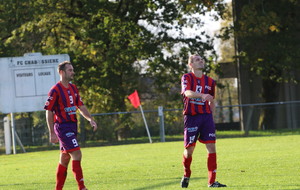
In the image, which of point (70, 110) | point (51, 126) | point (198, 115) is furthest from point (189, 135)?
point (51, 126)

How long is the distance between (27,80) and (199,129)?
1998 centimetres

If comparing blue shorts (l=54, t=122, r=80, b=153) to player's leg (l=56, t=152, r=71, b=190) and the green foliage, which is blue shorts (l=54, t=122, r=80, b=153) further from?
the green foliage

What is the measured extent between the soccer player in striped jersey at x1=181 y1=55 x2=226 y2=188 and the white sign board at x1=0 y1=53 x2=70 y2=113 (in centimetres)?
1945

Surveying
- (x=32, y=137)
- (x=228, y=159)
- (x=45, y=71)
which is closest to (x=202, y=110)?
(x=228, y=159)

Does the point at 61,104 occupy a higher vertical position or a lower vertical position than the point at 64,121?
higher

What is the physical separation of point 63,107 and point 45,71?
19.8 meters

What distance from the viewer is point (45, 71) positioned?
2875 cm

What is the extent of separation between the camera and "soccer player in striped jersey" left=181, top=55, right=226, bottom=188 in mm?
9578

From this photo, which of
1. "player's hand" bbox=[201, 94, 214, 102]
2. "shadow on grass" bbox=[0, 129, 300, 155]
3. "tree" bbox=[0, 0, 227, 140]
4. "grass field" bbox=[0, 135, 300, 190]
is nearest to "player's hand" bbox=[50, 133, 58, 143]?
"grass field" bbox=[0, 135, 300, 190]

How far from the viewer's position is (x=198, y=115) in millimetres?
9727

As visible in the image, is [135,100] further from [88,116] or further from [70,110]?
[70,110]

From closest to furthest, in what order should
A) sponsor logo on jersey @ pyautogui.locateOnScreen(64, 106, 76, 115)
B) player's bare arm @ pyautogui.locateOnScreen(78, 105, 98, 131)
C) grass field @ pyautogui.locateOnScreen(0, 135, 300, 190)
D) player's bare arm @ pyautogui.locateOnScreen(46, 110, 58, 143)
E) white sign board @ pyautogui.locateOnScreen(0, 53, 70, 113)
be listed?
player's bare arm @ pyautogui.locateOnScreen(46, 110, 58, 143) < sponsor logo on jersey @ pyautogui.locateOnScreen(64, 106, 76, 115) < player's bare arm @ pyautogui.locateOnScreen(78, 105, 98, 131) < grass field @ pyautogui.locateOnScreen(0, 135, 300, 190) < white sign board @ pyautogui.locateOnScreen(0, 53, 70, 113)

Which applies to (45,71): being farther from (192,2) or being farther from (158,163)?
(158,163)

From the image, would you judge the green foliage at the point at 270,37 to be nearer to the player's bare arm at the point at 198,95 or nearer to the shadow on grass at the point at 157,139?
the shadow on grass at the point at 157,139
